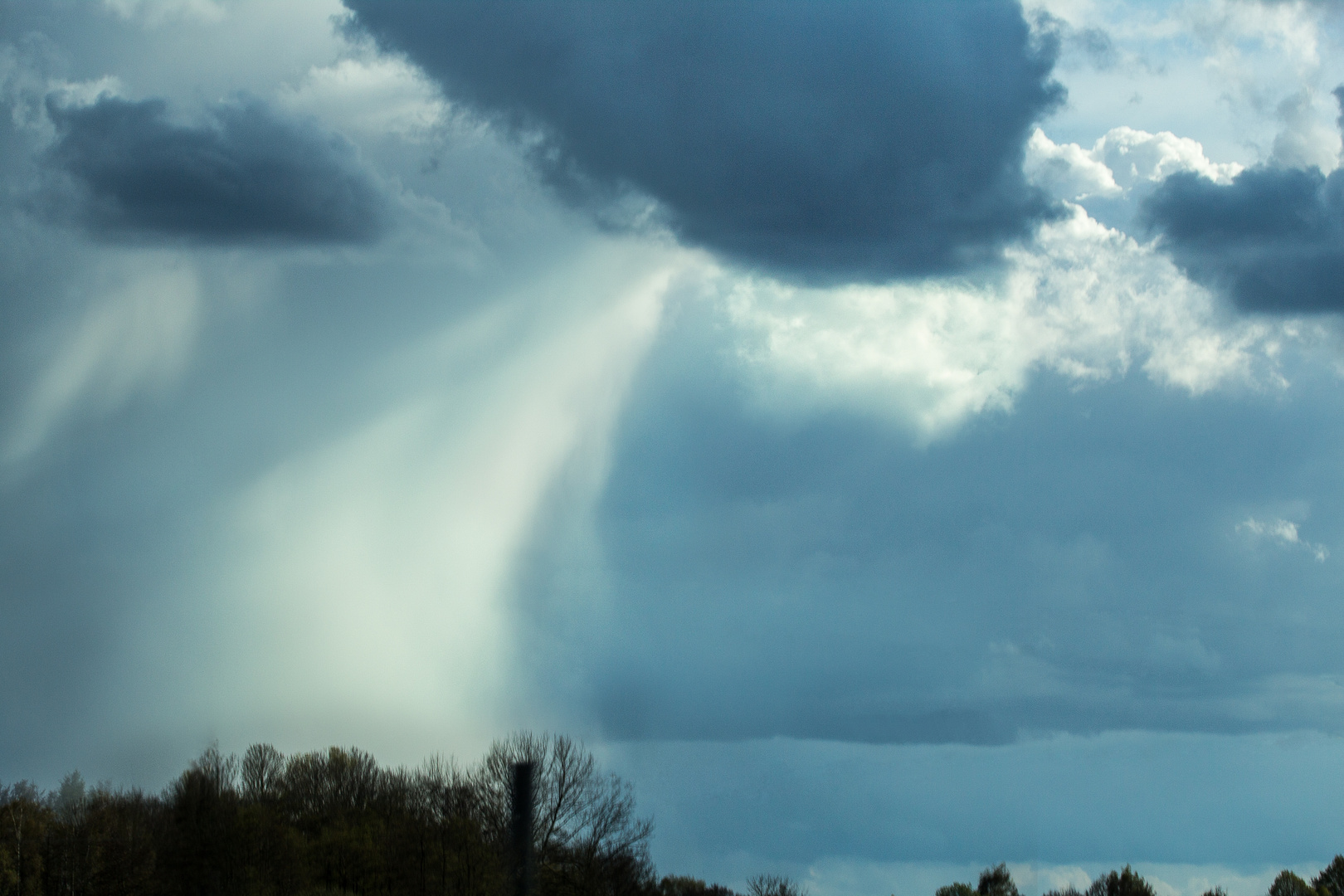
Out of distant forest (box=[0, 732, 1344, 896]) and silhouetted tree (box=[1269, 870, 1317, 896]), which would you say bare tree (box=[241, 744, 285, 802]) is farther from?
silhouetted tree (box=[1269, 870, 1317, 896])

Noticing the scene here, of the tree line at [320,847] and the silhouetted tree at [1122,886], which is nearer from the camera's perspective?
the tree line at [320,847]

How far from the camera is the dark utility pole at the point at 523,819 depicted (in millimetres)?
14047

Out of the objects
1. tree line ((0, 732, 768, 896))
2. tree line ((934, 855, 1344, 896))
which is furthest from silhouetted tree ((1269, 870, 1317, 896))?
tree line ((0, 732, 768, 896))

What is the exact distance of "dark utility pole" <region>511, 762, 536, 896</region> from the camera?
14047 millimetres

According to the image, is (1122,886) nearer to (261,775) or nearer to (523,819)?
(261,775)

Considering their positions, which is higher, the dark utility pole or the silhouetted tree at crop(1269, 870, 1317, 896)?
the dark utility pole

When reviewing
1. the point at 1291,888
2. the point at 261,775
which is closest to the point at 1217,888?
the point at 1291,888

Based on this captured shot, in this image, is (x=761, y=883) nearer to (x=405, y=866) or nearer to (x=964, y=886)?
(x=405, y=866)

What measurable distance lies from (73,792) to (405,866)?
2771 inches

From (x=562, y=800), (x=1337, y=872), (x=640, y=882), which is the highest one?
(x=562, y=800)

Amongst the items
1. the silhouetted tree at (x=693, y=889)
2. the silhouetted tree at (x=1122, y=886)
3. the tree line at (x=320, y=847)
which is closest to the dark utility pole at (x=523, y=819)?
the tree line at (x=320, y=847)

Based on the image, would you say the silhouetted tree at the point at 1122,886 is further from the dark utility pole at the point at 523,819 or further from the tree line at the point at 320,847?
the dark utility pole at the point at 523,819

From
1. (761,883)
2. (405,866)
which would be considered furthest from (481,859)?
(761,883)

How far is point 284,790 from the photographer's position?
114 meters
